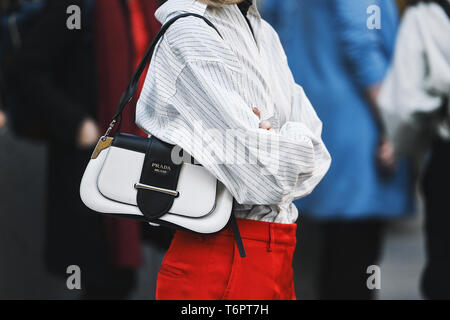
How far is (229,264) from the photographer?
1.82 meters

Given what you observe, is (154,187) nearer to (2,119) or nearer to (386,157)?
(2,119)

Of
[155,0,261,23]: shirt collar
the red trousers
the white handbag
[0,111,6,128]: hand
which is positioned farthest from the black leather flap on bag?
[0,111,6,128]: hand

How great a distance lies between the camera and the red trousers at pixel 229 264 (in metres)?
1.82

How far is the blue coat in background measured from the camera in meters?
3.43

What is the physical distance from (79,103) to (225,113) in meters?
1.74

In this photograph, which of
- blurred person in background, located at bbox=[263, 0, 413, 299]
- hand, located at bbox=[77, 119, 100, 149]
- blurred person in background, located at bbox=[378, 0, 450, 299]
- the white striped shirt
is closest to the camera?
the white striped shirt

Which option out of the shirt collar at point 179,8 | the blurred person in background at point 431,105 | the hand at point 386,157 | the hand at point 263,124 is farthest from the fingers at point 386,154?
the shirt collar at point 179,8

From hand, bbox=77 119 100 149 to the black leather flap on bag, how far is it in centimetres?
149

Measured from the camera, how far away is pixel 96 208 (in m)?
1.84

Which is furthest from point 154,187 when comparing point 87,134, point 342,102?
point 342,102

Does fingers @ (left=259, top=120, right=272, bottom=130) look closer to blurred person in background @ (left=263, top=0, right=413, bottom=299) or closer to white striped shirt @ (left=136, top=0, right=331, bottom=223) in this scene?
white striped shirt @ (left=136, top=0, right=331, bottom=223)

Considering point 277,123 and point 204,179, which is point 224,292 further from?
point 277,123
